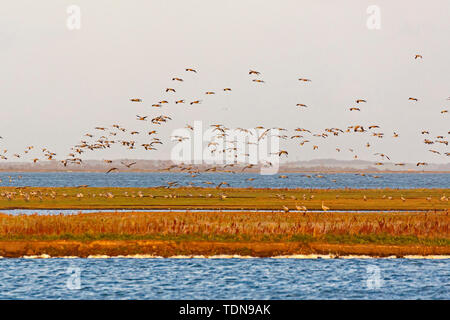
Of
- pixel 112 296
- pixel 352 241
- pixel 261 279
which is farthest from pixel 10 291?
pixel 352 241

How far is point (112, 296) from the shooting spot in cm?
3050

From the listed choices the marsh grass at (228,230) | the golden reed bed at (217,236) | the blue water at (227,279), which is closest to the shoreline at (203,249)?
the golden reed bed at (217,236)

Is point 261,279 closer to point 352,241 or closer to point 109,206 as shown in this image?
point 352,241

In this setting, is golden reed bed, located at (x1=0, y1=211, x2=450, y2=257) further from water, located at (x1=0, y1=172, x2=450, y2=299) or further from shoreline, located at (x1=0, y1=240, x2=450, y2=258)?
water, located at (x1=0, y1=172, x2=450, y2=299)

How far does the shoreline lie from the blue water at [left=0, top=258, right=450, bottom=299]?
3.28ft

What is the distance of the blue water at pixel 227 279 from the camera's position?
31.2 m

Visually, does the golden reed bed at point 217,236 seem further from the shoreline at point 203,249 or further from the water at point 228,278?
the water at point 228,278

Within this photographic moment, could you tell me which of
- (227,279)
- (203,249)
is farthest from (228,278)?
(203,249)

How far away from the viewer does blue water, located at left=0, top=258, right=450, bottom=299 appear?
102 ft

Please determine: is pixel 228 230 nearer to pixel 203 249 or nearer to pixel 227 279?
pixel 203 249

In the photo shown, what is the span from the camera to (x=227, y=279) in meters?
34.5

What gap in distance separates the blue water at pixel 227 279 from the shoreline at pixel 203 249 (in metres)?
1.00

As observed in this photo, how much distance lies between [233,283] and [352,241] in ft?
43.1
